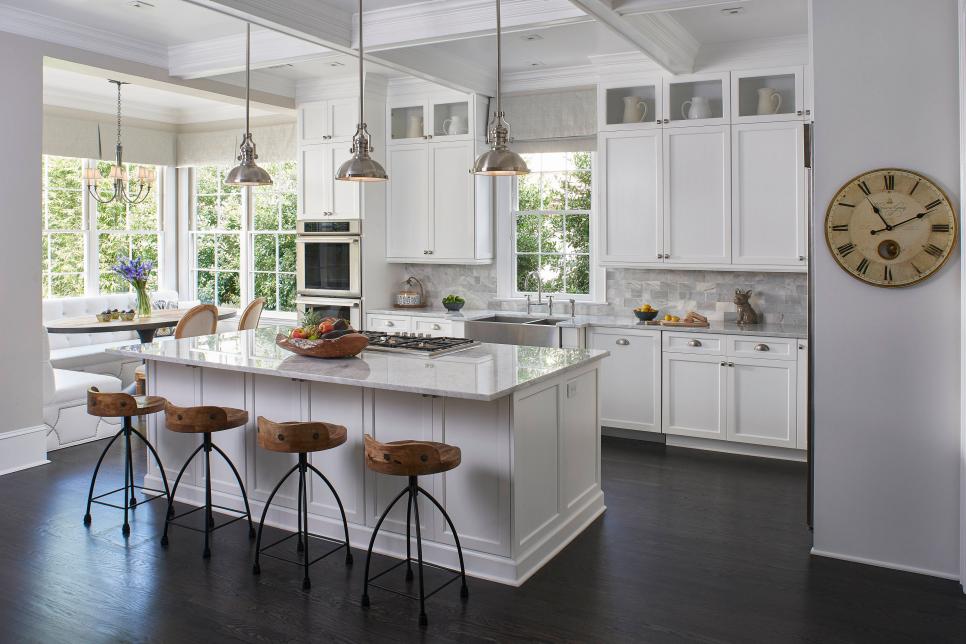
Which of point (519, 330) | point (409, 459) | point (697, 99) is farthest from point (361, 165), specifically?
point (697, 99)

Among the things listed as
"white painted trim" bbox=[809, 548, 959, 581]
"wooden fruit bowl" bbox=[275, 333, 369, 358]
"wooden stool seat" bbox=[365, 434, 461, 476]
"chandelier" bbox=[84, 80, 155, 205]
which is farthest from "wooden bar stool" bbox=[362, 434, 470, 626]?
"chandelier" bbox=[84, 80, 155, 205]

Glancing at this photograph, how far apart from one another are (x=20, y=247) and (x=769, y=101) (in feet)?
16.9

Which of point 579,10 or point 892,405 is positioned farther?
point 579,10

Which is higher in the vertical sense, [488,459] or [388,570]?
[488,459]

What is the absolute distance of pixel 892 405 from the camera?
A: 11.8 feet

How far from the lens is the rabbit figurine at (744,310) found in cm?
585

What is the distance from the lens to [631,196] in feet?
19.9

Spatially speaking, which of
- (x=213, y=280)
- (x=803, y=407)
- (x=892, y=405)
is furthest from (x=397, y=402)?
(x=213, y=280)

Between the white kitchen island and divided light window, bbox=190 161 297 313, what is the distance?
371 cm

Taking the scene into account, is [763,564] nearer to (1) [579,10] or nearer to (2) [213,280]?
(1) [579,10]

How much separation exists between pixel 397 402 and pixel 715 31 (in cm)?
343

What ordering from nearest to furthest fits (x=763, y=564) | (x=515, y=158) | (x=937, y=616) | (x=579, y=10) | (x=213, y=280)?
(x=937, y=616)
(x=763, y=564)
(x=515, y=158)
(x=579, y=10)
(x=213, y=280)

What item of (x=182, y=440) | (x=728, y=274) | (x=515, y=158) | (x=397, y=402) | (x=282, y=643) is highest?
(x=515, y=158)

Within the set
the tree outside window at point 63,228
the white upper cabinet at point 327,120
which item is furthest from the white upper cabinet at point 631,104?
the tree outside window at point 63,228
